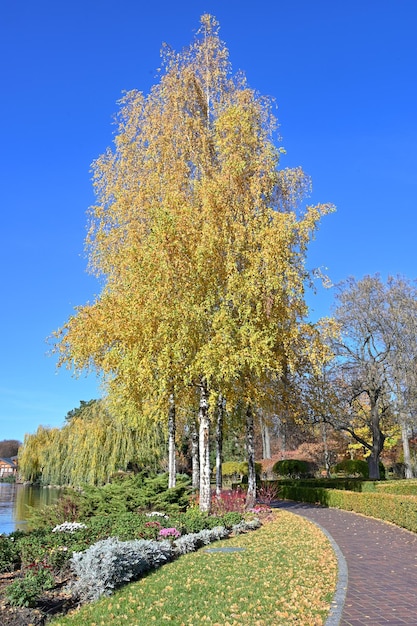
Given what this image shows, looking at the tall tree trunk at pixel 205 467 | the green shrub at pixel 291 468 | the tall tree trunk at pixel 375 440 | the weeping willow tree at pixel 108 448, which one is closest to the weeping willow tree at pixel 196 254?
the tall tree trunk at pixel 205 467

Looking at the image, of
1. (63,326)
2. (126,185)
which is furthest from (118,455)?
(126,185)

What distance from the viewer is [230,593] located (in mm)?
6832

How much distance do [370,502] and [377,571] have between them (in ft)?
28.1

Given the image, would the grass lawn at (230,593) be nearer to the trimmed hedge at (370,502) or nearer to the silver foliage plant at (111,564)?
the silver foliage plant at (111,564)

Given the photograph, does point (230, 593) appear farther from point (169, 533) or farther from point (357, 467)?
point (357, 467)

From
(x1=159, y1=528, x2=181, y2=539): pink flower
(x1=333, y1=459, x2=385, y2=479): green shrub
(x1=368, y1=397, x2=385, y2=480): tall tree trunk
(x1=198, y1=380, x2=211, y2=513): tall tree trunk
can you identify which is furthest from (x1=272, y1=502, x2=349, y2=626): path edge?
(x1=333, y1=459, x2=385, y2=479): green shrub

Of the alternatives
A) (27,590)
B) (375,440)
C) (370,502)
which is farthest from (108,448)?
(27,590)

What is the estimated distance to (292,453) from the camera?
42375 millimetres

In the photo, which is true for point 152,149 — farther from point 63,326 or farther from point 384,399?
point 384,399

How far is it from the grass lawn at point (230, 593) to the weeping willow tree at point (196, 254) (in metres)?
4.99

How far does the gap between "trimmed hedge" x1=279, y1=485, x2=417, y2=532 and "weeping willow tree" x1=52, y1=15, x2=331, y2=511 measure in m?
3.71

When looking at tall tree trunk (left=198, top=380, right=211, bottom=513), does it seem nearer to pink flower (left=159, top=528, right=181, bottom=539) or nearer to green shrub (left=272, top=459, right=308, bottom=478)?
pink flower (left=159, top=528, right=181, bottom=539)

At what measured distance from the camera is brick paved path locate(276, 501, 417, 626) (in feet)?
19.5

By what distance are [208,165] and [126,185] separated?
11.6 ft
